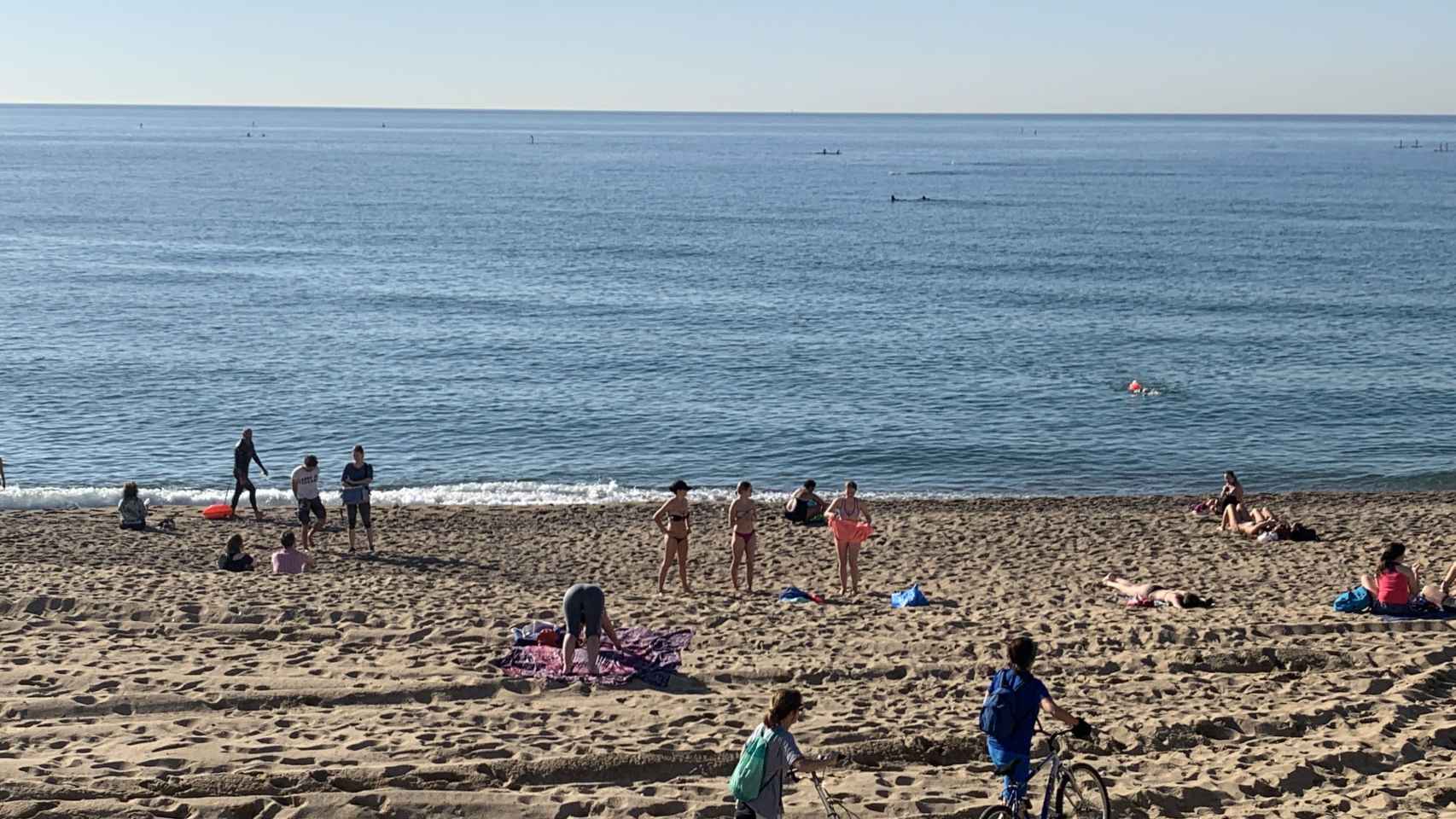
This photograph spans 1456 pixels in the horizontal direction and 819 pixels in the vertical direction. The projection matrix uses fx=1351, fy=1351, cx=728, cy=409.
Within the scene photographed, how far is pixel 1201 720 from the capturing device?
1078 cm

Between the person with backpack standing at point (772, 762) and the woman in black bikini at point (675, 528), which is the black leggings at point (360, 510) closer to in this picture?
the woman in black bikini at point (675, 528)

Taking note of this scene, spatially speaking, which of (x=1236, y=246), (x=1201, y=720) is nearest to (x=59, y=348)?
(x=1201, y=720)

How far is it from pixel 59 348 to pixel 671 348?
18915 millimetres

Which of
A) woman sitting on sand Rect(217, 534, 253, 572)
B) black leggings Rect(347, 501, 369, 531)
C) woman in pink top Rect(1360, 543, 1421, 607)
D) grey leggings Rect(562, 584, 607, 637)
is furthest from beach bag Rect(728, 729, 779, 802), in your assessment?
black leggings Rect(347, 501, 369, 531)

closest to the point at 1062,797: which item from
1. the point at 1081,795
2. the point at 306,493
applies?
the point at 1081,795

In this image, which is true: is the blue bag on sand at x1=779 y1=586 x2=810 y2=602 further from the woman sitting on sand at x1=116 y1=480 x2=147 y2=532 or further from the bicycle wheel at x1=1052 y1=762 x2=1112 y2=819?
the woman sitting on sand at x1=116 y1=480 x2=147 y2=532

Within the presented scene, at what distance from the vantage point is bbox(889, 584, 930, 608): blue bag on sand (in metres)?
15.7

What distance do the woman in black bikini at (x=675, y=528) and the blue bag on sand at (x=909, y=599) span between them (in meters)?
2.63

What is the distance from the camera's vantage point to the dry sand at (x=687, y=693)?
9312 mm

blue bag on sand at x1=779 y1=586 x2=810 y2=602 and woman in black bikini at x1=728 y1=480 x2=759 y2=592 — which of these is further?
woman in black bikini at x1=728 y1=480 x2=759 y2=592

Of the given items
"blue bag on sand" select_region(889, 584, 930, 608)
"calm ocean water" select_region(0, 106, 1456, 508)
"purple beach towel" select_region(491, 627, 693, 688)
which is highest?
"calm ocean water" select_region(0, 106, 1456, 508)

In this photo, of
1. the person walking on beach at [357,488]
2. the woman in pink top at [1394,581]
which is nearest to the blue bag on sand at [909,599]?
the woman in pink top at [1394,581]

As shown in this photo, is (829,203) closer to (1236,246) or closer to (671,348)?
(1236,246)

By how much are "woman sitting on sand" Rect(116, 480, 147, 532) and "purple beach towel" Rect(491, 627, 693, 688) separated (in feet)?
41.2
